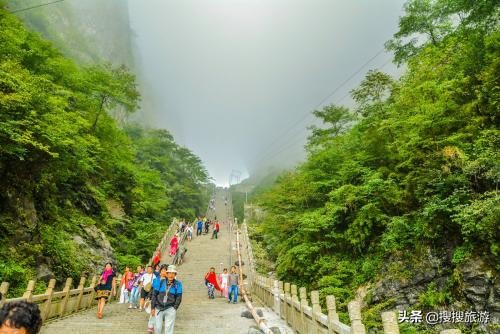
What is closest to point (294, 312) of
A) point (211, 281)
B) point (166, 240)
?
point (211, 281)

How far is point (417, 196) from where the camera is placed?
1284cm

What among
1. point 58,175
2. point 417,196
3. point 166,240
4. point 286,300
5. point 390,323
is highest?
point 58,175

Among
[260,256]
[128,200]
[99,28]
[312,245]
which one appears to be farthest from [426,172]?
[99,28]

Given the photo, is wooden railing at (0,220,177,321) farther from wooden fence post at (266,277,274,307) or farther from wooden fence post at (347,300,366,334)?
wooden fence post at (347,300,366,334)

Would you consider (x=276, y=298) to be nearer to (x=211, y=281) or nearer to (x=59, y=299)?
(x=211, y=281)

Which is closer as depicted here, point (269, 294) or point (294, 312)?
point (294, 312)

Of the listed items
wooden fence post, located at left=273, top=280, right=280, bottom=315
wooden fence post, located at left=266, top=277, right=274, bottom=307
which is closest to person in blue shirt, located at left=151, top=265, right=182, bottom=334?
wooden fence post, located at left=273, top=280, right=280, bottom=315

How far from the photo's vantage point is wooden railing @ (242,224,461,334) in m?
4.01

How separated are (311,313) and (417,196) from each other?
25.9 ft

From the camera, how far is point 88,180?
20.9 metres

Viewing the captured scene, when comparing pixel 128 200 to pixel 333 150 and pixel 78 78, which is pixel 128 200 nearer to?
pixel 78 78

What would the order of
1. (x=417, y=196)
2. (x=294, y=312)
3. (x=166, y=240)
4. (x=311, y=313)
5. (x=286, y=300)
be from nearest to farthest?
(x=311, y=313)
(x=294, y=312)
(x=286, y=300)
(x=417, y=196)
(x=166, y=240)

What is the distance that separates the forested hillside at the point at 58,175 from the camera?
11.0 metres

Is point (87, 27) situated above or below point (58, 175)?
above
